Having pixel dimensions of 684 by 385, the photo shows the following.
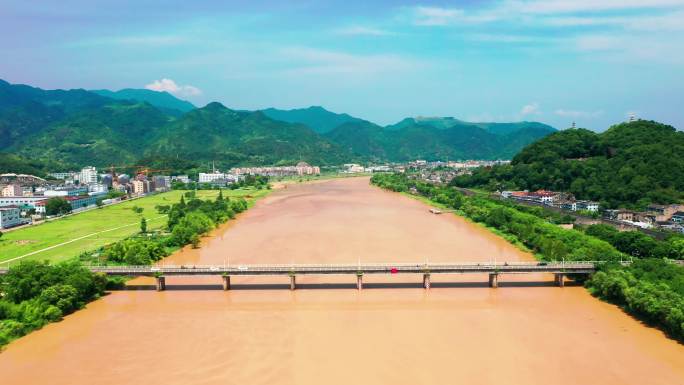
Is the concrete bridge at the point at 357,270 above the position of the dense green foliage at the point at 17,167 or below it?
below

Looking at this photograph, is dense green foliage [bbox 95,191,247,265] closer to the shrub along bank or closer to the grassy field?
the grassy field

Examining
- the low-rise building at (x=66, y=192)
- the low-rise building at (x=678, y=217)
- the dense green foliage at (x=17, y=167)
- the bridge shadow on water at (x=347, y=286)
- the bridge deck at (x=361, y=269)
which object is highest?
→ the dense green foliage at (x=17, y=167)

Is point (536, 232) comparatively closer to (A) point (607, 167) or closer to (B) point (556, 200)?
(B) point (556, 200)

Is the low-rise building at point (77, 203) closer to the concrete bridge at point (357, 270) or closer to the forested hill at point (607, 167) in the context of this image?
the concrete bridge at point (357, 270)

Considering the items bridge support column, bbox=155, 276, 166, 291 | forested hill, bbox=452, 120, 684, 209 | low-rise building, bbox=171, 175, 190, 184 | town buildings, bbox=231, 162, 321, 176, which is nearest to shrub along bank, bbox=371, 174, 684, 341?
forested hill, bbox=452, 120, 684, 209

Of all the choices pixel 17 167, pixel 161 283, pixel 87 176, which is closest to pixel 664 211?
pixel 161 283

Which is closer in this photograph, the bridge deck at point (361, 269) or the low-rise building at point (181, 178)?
the bridge deck at point (361, 269)

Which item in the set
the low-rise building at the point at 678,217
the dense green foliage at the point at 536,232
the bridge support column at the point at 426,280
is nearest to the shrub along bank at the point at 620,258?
the dense green foliage at the point at 536,232
